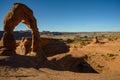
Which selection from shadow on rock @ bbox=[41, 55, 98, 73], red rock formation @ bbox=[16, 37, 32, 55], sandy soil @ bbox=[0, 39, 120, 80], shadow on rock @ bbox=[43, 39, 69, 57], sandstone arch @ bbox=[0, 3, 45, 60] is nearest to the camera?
sandy soil @ bbox=[0, 39, 120, 80]

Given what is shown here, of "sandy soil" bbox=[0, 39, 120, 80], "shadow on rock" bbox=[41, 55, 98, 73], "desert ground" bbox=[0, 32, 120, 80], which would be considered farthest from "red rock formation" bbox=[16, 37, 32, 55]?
"shadow on rock" bbox=[41, 55, 98, 73]

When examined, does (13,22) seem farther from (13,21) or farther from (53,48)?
(53,48)

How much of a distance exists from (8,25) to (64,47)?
2501 centimetres

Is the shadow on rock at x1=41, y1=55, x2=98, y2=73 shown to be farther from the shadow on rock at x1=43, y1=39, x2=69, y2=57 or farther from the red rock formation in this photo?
the shadow on rock at x1=43, y1=39, x2=69, y2=57

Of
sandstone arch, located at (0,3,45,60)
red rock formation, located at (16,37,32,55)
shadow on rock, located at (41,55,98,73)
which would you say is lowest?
shadow on rock, located at (41,55,98,73)

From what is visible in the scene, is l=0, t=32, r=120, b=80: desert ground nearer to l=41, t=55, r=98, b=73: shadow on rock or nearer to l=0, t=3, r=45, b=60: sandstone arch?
l=41, t=55, r=98, b=73: shadow on rock

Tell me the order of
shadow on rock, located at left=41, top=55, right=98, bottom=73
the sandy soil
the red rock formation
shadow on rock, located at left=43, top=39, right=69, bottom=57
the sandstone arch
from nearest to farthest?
the sandy soil → the sandstone arch → shadow on rock, located at left=41, top=55, right=98, bottom=73 → the red rock formation → shadow on rock, located at left=43, top=39, right=69, bottom=57

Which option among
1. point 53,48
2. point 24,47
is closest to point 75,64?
point 24,47

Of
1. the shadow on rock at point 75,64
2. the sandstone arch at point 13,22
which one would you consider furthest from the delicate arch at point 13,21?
the shadow on rock at point 75,64

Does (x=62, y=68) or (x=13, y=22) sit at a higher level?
(x=13, y=22)

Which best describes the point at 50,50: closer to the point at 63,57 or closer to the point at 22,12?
the point at 63,57

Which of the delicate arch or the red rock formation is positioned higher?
the delicate arch

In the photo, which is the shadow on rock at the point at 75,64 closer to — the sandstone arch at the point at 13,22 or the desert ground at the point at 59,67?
the desert ground at the point at 59,67

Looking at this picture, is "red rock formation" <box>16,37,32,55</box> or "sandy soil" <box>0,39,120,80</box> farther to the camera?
"red rock formation" <box>16,37,32,55</box>
